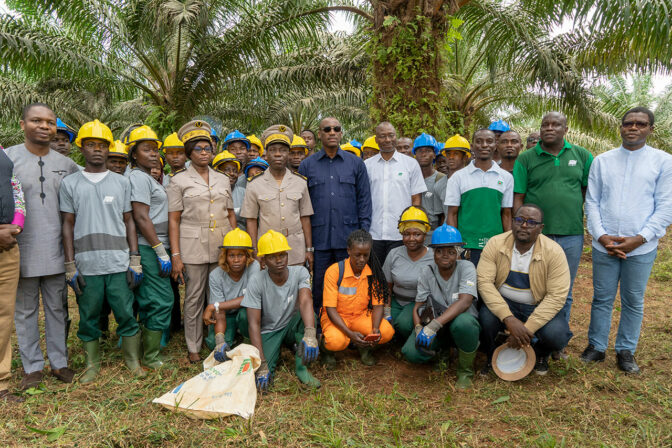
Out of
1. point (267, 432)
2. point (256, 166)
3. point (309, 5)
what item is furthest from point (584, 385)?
point (309, 5)

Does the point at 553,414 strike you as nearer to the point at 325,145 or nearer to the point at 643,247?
the point at 643,247

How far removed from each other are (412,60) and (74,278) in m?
4.63

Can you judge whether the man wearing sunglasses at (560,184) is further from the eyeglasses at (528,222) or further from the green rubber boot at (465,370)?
the green rubber boot at (465,370)

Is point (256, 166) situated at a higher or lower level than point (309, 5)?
lower

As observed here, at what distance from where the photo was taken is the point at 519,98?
39.3ft

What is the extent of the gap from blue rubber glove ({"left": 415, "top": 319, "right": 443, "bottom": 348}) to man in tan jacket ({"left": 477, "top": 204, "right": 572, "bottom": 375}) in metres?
0.47

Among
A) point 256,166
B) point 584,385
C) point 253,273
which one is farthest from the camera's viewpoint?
point 256,166

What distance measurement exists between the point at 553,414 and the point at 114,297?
353cm

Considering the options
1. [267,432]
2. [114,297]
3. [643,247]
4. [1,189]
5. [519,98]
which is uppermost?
[519,98]

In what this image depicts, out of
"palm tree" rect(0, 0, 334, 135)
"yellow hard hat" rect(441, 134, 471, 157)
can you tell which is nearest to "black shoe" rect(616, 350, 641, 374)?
"yellow hard hat" rect(441, 134, 471, 157)

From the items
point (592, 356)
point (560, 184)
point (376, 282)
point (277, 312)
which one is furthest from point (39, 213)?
point (592, 356)

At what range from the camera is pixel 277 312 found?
3949mm

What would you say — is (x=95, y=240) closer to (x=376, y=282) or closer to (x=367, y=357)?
(x=376, y=282)

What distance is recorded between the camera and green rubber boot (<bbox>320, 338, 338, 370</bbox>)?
13.5 ft
